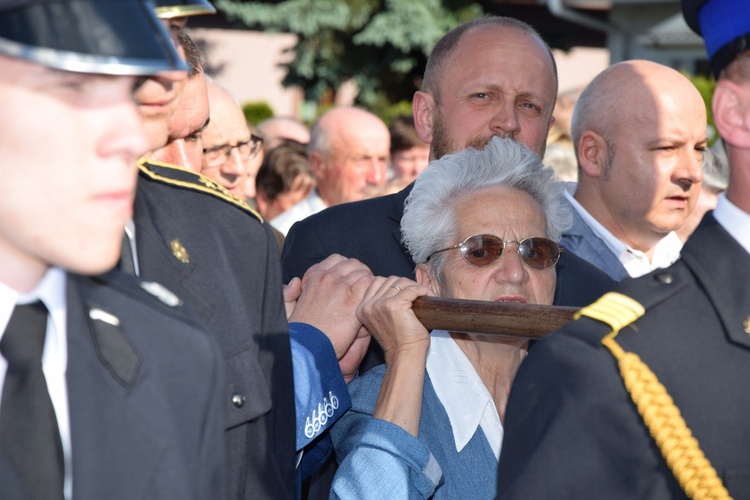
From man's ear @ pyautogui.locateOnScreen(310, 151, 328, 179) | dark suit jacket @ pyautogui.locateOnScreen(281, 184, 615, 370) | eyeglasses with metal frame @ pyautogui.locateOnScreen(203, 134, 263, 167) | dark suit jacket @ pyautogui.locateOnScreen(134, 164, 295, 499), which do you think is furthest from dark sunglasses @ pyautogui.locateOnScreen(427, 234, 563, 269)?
man's ear @ pyautogui.locateOnScreen(310, 151, 328, 179)

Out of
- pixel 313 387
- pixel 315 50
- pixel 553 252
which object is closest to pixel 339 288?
pixel 313 387

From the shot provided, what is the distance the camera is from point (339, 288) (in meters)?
2.72

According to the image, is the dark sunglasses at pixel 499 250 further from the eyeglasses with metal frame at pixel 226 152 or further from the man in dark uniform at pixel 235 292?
the eyeglasses with metal frame at pixel 226 152

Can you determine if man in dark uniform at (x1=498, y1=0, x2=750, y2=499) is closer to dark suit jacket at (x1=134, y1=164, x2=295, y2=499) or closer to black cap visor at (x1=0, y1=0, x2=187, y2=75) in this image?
dark suit jacket at (x1=134, y1=164, x2=295, y2=499)

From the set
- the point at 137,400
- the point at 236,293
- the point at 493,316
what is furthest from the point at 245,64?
the point at 137,400

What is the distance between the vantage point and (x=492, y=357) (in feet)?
9.71

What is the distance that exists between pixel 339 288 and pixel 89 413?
1.22 meters

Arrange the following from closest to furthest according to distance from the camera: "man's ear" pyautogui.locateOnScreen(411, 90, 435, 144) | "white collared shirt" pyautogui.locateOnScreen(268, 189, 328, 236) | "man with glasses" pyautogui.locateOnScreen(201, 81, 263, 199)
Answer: "man's ear" pyautogui.locateOnScreen(411, 90, 435, 144)
"man with glasses" pyautogui.locateOnScreen(201, 81, 263, 199)
"white collared shirt" pyautogui.locateOnScreen(268, 189, 328, 236)

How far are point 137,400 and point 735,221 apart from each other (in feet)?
3.29

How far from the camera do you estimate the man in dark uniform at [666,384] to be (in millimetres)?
1743

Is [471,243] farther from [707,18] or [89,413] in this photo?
[89,413]

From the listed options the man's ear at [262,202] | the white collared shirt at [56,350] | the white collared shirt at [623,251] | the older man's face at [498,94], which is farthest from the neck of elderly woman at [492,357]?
the man's ear at [262,202]

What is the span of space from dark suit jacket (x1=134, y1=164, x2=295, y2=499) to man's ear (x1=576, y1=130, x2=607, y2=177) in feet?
8.42

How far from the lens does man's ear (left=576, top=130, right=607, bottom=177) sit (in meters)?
4.44
